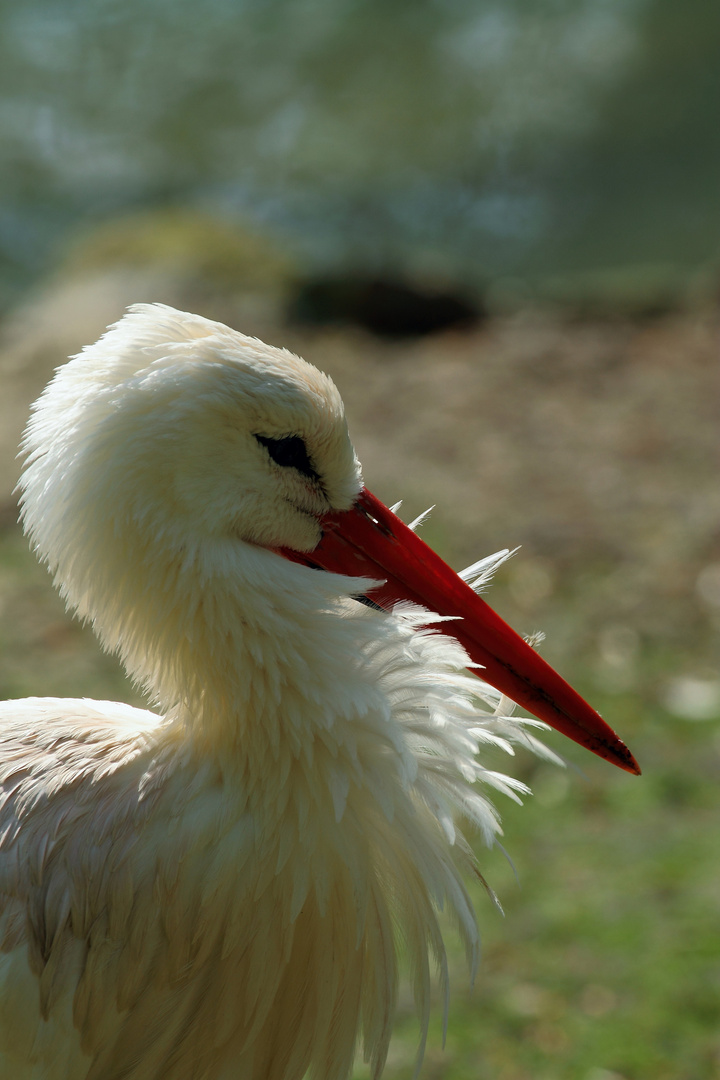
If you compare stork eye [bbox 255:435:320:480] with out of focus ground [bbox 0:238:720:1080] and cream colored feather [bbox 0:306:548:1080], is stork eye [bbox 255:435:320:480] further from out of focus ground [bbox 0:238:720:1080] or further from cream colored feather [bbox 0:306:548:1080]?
out of focus ground [bbox 0:238:720:1080]

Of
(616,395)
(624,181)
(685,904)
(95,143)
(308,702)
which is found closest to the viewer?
(308,702)

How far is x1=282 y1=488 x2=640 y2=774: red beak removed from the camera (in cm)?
185

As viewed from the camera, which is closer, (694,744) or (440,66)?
(694,744)

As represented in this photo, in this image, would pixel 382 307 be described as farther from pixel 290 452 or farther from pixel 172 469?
pixel 172 469

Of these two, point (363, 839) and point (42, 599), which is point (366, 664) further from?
point (42, 599)

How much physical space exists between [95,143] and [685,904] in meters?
11.5

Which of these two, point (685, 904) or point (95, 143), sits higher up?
point (95, 143)

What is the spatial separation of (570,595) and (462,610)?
8.90 ft

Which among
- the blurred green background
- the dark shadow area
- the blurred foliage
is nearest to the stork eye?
the blurred green background

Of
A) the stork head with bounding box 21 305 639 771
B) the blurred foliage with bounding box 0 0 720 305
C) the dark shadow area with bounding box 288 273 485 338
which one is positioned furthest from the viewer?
the blurred foliage with bounding box 0 0 720 305

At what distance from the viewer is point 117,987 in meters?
1.69

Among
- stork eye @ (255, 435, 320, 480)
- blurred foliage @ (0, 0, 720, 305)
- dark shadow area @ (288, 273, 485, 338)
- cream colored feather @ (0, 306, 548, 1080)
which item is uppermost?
blurred foliage @ (0, 0, 720, 305)

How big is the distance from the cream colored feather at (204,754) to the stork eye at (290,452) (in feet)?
0.07

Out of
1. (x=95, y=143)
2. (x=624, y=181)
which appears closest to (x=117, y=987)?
(x=624, y=181)
